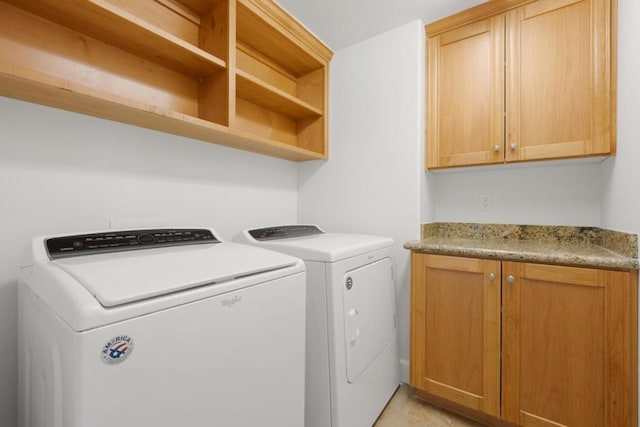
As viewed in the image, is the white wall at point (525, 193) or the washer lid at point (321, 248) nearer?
the washer lid at point (321, 248)

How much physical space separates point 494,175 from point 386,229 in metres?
0.83

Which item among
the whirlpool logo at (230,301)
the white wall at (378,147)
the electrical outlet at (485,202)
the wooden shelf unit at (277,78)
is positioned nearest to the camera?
the whirlpool logo at (230,301)

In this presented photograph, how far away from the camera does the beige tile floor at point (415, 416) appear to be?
5.02ft

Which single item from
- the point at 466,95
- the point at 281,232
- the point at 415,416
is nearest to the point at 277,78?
the point at 281,232

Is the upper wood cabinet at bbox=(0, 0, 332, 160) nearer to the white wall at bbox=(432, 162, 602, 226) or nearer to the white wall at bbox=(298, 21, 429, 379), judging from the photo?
the white wall at bbox=(298, 21, 429, 379)

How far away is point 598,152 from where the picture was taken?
1.43 metres

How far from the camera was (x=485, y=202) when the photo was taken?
1.97 m

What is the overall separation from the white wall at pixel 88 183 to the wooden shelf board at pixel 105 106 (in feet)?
0.24

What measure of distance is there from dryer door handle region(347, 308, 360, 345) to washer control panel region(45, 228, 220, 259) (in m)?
0.70

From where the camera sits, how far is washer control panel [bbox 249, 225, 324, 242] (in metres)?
1.53

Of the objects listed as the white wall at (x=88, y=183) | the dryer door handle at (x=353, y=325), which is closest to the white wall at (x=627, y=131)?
the dryer door handle at (x=353, y=325)

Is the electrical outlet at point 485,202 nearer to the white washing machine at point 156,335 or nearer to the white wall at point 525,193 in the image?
the white wall at point 525,193

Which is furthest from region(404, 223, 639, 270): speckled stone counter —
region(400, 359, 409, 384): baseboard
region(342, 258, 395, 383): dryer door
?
region(400, 359, 409, 384): baseboard

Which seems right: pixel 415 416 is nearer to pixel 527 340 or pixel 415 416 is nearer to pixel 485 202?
pixel 527 340
